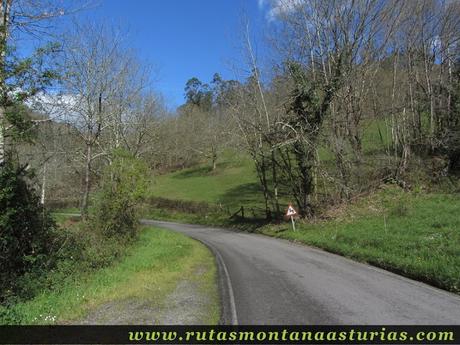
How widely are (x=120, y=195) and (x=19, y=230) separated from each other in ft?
33.9

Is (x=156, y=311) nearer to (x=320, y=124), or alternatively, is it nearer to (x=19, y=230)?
(x=19, y=230)

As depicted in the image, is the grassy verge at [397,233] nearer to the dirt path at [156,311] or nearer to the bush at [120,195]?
the dirt path at [156,311]

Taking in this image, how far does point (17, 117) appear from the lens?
469 inches

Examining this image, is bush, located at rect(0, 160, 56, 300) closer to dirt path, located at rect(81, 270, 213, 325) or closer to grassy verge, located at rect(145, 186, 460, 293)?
dirt path, located at rect(81, 270, 213, 325)

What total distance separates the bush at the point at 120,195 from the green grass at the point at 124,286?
481cm

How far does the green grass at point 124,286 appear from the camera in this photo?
9.36m

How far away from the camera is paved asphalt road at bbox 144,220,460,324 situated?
28.5 feet

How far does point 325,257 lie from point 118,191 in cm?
1123

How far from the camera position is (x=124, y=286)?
12.0 m

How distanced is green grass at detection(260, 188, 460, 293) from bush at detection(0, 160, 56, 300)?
423 inches

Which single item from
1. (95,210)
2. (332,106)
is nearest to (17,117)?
(95,210)

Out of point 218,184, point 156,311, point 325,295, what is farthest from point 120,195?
point 218,184

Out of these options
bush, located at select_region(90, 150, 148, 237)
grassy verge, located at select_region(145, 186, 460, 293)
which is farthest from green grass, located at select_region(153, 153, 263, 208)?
bush, located at select_region(90, 150, 148, 237)

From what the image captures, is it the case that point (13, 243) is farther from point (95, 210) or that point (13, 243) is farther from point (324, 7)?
point (324, 7)
